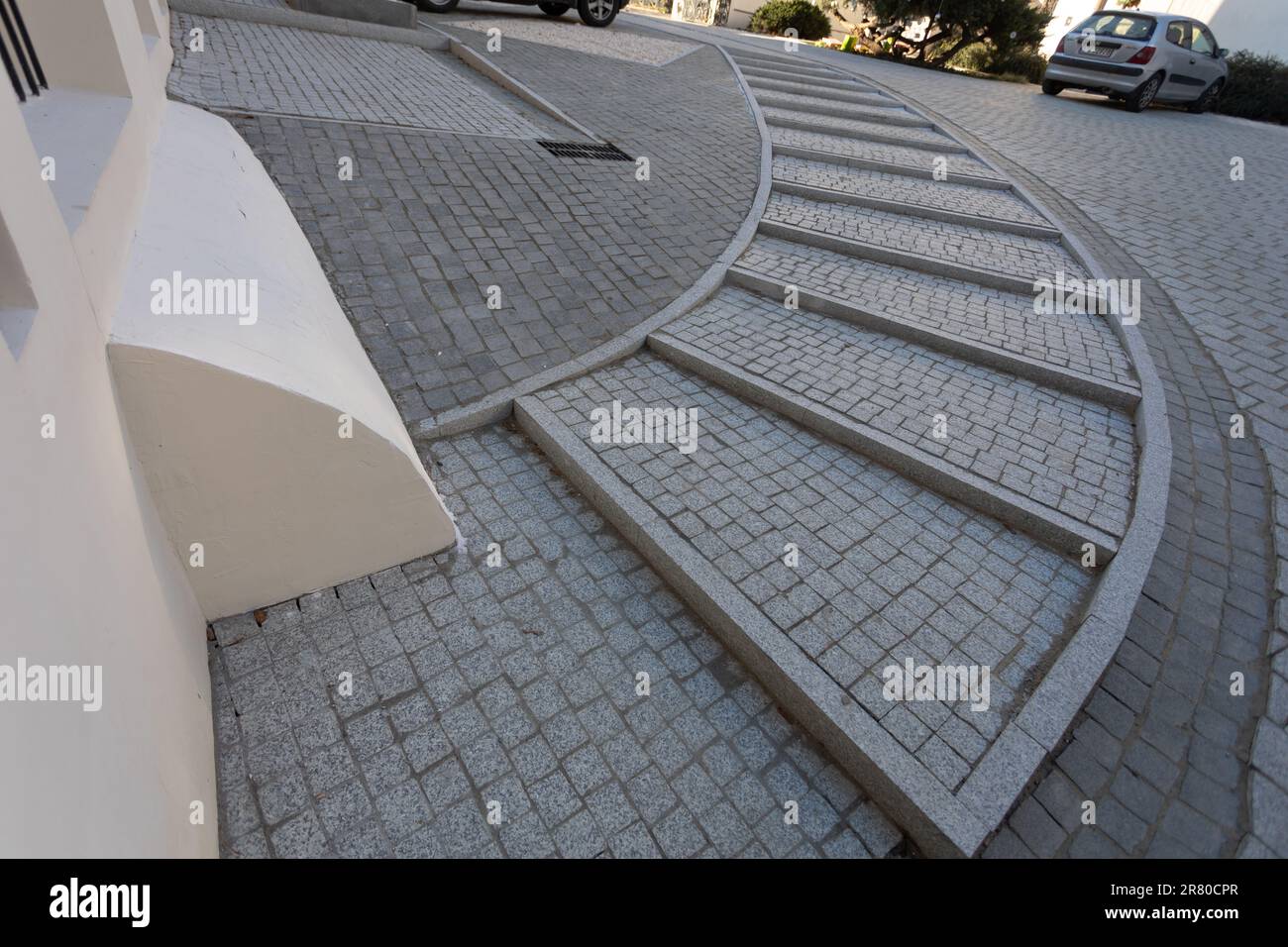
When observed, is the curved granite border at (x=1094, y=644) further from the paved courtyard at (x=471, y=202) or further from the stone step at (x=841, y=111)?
the stone step at (x=841, y=111)

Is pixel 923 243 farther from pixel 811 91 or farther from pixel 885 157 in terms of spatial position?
pixel 811 91

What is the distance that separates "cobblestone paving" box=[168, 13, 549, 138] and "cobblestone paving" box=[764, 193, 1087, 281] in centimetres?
399

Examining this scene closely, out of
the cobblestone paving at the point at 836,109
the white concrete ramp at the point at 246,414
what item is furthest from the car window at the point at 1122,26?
the white concrete ramp at the point at 246,414

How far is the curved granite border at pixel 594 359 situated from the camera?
488cm

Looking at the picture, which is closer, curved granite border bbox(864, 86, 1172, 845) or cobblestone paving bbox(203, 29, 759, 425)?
curved granite border bbox(864, 86, 1172, 845)

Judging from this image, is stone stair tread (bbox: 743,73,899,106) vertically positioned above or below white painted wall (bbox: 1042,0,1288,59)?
below

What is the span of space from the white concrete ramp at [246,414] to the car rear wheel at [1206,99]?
22.5m

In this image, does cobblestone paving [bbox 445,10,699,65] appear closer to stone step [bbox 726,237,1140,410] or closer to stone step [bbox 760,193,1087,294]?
stone step [bbox 760,193,1087,294]

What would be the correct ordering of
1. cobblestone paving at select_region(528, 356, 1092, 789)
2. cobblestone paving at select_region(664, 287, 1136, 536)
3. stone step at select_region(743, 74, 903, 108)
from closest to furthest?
cobblestone paving at select_region(528, 356, 1092, 789), cobblestone paving at select_region(664, 287, 1136, 536), stone step at select_region(743, 74, 903, 108)

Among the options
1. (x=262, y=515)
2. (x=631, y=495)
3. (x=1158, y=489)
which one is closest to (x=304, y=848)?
(x=262, y=515)

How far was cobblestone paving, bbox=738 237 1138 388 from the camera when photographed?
5.95 metres

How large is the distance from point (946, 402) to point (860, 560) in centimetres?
202

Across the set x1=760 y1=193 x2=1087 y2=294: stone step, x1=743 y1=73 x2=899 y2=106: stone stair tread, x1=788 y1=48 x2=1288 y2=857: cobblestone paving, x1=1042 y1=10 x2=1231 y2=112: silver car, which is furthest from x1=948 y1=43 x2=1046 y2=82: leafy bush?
x1=760 y1=193 x2=1087 y2=294: stone step
